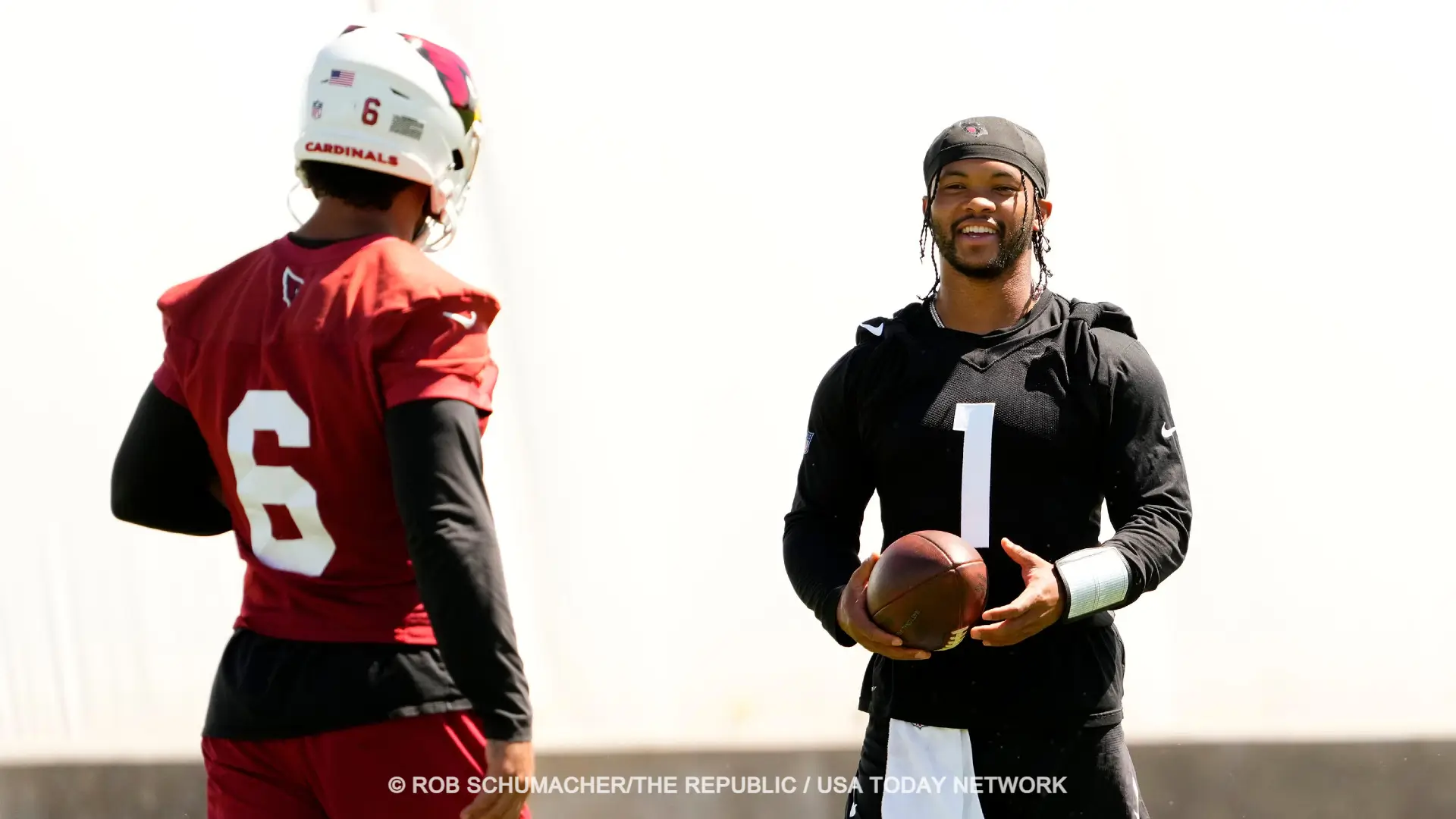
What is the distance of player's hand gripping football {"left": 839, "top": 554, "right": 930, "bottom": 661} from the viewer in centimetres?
219

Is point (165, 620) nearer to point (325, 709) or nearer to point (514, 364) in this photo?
point (514, 364)

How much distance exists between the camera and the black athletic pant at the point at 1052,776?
2252 mm

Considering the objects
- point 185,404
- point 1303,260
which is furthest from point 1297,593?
point 185,404

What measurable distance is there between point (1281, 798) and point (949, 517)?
181 centimetres

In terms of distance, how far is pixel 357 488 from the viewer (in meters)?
1.79

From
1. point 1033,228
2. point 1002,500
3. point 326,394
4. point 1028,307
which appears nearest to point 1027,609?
point 1002,500

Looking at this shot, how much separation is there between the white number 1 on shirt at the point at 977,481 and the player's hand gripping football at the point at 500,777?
0.88m

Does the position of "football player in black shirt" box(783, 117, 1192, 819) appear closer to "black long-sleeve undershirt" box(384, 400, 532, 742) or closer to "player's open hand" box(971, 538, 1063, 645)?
"player's open hand" box(971, 538, 1063, 645)

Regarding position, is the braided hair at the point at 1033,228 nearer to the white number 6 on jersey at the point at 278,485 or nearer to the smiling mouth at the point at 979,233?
the smiling mouth at the point at 979,233

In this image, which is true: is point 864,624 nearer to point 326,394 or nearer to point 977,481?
point 977,481

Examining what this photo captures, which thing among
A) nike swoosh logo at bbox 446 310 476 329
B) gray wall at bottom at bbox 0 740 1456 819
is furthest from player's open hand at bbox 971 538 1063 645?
gray wall at bottom at bbox 0 740 1456 819

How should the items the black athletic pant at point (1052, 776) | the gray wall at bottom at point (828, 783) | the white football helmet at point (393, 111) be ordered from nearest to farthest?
the white football helmet at point (393, 111), the black athletic pant at point (1052, 776), the gray wall at bottom at point (828, 783)

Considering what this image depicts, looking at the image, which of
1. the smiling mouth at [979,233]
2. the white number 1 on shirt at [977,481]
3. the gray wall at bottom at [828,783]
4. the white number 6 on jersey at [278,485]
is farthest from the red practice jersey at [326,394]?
the gray wall at bottom at [828,783]

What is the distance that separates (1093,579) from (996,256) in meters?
0.57
